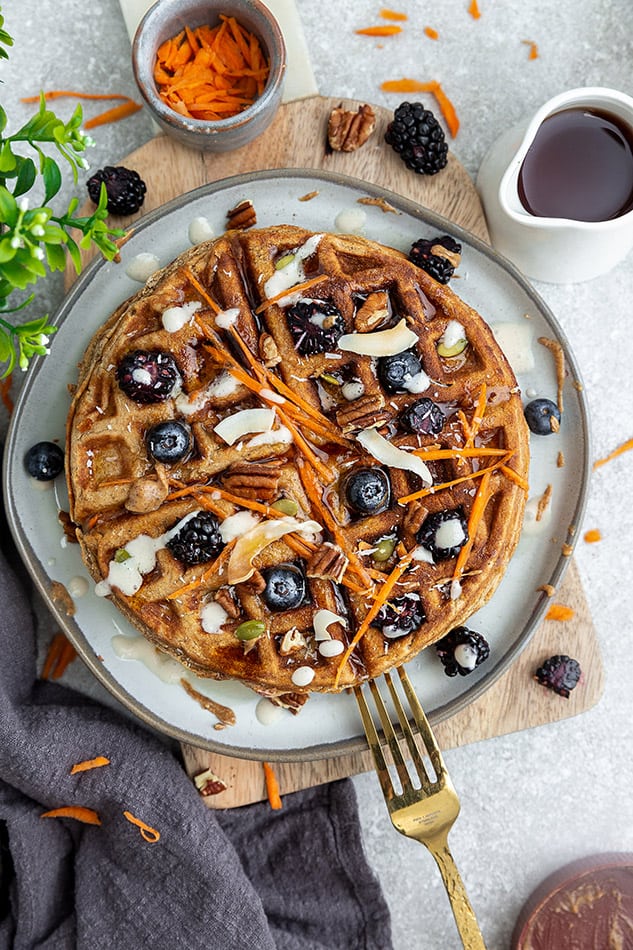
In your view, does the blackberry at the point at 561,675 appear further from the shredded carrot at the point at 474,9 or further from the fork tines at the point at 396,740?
the shredded carrot at the point at 474,9

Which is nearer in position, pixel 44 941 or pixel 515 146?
pixel 515 146

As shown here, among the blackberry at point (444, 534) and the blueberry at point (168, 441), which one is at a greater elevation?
the blueberry at point (168, 441)

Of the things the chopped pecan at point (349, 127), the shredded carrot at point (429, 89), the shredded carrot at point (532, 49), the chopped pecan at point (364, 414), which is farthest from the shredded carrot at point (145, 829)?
the shredded carrot at point (532, 49)

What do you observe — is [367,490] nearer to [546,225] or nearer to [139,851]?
[546,225]

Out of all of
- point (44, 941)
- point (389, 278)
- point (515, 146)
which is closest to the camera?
point (389, 278)

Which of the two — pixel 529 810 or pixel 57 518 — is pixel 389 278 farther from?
pixel 529 810

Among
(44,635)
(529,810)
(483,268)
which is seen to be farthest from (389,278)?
(529,810)
